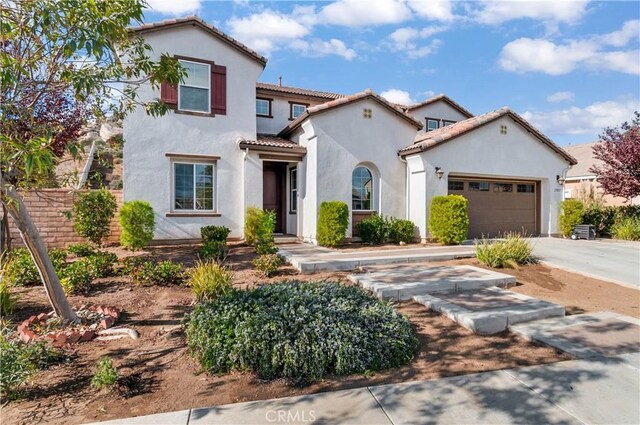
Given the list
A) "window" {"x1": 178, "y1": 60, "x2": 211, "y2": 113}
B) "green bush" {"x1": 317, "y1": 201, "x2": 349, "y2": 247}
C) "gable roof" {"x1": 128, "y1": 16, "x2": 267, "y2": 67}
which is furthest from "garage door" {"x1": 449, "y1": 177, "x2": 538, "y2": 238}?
"window" {"x1": 178, "y1": 60, "x2": 211, "y2": 113}

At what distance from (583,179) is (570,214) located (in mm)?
14696

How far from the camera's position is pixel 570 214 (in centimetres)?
1422

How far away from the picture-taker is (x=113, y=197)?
11.0m

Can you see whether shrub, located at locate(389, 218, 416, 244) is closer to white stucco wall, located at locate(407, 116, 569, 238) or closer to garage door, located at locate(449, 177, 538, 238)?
white stucco wall, located at locate(407, 116, 569, 238)

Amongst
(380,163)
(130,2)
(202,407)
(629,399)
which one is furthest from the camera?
(380,163)

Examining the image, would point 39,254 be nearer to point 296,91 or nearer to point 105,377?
point 105,377

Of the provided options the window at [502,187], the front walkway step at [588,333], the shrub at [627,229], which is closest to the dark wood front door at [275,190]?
the window at [502,187]

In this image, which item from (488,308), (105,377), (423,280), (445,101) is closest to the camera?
(105,377)

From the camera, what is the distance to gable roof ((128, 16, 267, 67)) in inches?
443

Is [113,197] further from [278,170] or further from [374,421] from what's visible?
[374,421]

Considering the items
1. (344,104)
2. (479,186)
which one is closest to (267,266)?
(344,104)

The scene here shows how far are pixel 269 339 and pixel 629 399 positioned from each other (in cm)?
355

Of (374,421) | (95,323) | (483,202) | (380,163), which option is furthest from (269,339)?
(483,202)

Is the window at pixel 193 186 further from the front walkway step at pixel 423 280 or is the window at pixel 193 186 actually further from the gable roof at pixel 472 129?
the gable roof at pixel 472 129
